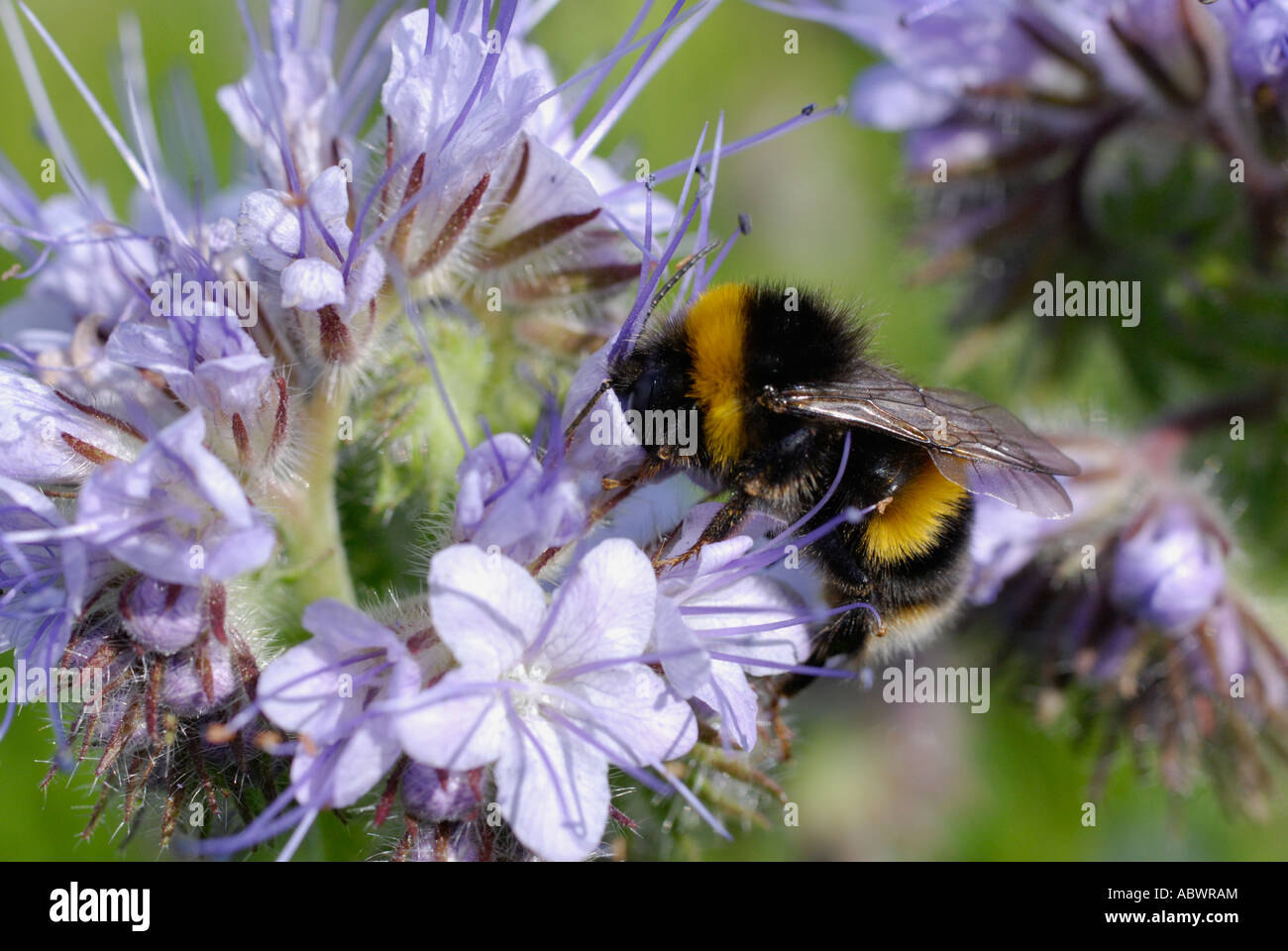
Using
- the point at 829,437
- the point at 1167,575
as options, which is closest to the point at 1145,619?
the point at 1167,575

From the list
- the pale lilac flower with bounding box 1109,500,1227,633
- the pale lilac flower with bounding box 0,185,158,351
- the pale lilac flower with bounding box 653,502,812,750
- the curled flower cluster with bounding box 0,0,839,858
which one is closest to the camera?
the curled flower cluster with bounding box 0,0,839,858

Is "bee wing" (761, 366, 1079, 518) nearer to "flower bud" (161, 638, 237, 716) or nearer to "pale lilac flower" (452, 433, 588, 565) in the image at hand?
"pale lilac flower" (452, 433, 588, 565)

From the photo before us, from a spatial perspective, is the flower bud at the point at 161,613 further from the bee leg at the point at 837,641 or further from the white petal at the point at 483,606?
the bee leg at the point at 837,641

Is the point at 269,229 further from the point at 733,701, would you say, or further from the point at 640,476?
the point at 733,701

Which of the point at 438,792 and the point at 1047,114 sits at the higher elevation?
the point at 1047,114

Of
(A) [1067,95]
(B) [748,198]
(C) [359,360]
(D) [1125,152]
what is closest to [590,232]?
(C) [359,360]

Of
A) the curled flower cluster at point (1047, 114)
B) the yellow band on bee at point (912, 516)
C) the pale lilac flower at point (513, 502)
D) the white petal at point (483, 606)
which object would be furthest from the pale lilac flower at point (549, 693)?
the curled flower cluster at point (1047, 114)

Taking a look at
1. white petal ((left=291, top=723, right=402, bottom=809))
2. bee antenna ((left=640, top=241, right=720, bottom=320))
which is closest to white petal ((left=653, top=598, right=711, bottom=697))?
white petal ((left=291, top=723, right=402, bottom=809))
